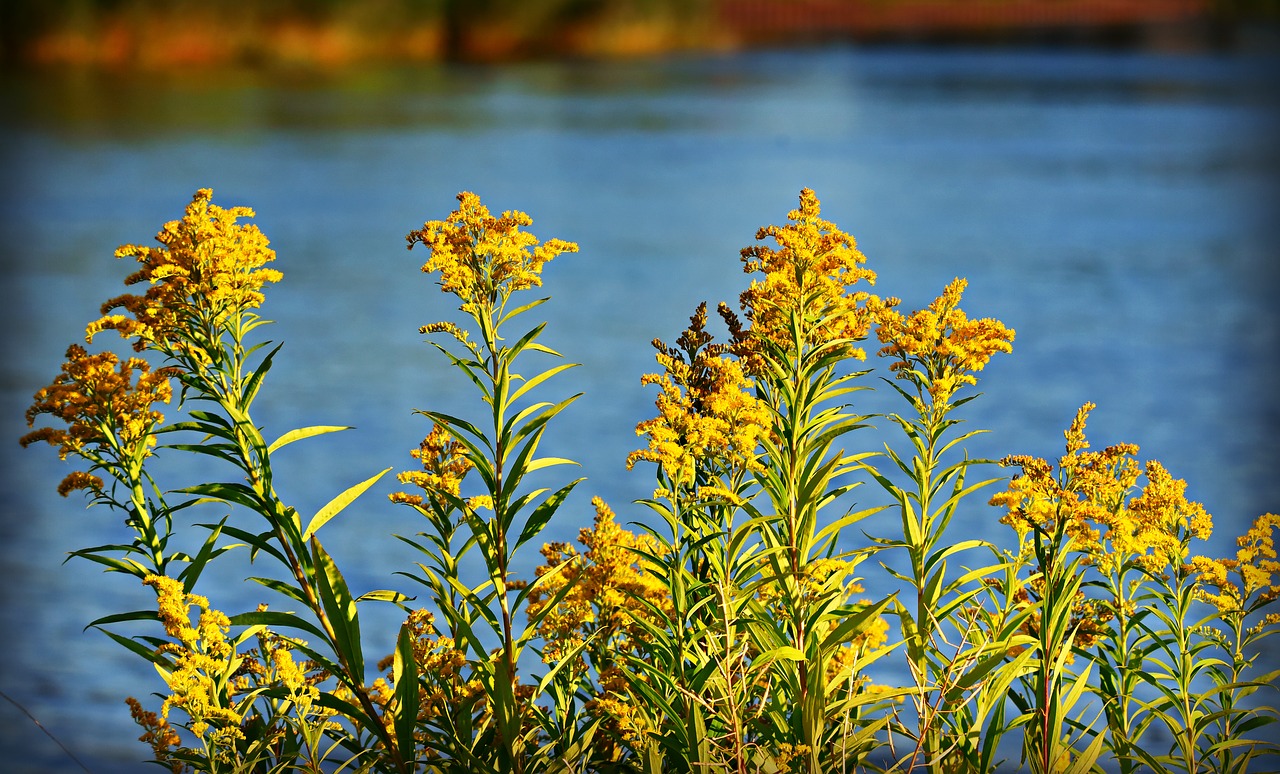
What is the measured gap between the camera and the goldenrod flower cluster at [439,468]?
2.30 metres

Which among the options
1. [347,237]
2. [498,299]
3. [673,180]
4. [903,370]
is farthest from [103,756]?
[673,180]

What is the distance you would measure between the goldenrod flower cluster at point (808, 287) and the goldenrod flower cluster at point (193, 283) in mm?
750

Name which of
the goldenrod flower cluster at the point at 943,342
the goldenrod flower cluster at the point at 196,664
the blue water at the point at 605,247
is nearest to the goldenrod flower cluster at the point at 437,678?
the goldenrod flower cluster at the point at 196,664

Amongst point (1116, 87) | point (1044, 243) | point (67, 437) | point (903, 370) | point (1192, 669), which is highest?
point (1116, 87)

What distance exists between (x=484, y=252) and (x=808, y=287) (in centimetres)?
51

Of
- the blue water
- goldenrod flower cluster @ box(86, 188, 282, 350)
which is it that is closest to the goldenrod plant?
goldenrod flower cluster @ box(86, 188, 282, 350)

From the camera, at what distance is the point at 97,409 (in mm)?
2209

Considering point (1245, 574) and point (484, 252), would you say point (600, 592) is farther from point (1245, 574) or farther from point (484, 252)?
point (1245, 574)

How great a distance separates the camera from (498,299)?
2242mm

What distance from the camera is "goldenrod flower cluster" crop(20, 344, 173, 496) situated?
219 cm

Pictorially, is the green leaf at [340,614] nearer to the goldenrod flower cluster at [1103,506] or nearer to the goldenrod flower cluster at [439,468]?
the goldenrod flower cluster at [439,468]

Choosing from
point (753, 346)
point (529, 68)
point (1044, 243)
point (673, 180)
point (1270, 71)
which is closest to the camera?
point (753, 346)

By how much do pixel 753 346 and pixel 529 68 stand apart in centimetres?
3348

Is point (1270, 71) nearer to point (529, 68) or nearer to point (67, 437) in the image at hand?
point (529, 68)
